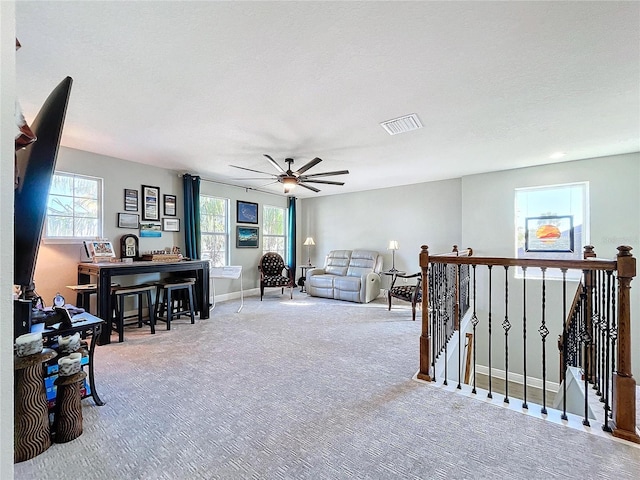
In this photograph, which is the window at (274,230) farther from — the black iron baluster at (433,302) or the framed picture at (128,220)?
the black iron baluster at (433,302)

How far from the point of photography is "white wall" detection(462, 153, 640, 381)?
13.5 feet

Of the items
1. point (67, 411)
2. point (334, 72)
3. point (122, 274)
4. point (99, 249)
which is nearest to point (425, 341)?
point (334, 72)

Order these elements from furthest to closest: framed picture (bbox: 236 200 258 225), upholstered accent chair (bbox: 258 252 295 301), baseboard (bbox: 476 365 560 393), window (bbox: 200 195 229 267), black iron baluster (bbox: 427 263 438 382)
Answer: framed picture (bbox: 236 200 258 225) → upholstered accent chair (bbox: 258 252 295 301) → window (bbox: 200 195 229 267) → baseboard (bbox: 476 365 560 393) → black iron baluster (bbox: 427 263 438 382)

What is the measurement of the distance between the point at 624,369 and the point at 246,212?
19.9 ft

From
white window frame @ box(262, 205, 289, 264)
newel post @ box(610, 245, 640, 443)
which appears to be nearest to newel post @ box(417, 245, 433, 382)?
newel post @ box(610, 245, 640, 443)

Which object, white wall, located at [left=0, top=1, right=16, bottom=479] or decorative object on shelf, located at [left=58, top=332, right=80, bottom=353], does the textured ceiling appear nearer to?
white wall, located at [left=0, top=1, right=16, bottom=479]

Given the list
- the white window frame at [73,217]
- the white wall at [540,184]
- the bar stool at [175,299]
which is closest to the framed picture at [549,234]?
the white wall at [540,184]

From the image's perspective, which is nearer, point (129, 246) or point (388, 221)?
point (129, 246)

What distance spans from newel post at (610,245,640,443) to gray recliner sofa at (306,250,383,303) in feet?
13.2

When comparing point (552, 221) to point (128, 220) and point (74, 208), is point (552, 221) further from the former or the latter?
point (74, 208)

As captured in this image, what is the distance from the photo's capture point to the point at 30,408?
1571 millimetres

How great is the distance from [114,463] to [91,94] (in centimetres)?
278

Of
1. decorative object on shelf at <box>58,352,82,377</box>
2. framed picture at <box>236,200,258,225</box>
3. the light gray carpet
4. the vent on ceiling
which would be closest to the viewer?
the light gray carpet

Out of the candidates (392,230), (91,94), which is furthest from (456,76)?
(392,230)
